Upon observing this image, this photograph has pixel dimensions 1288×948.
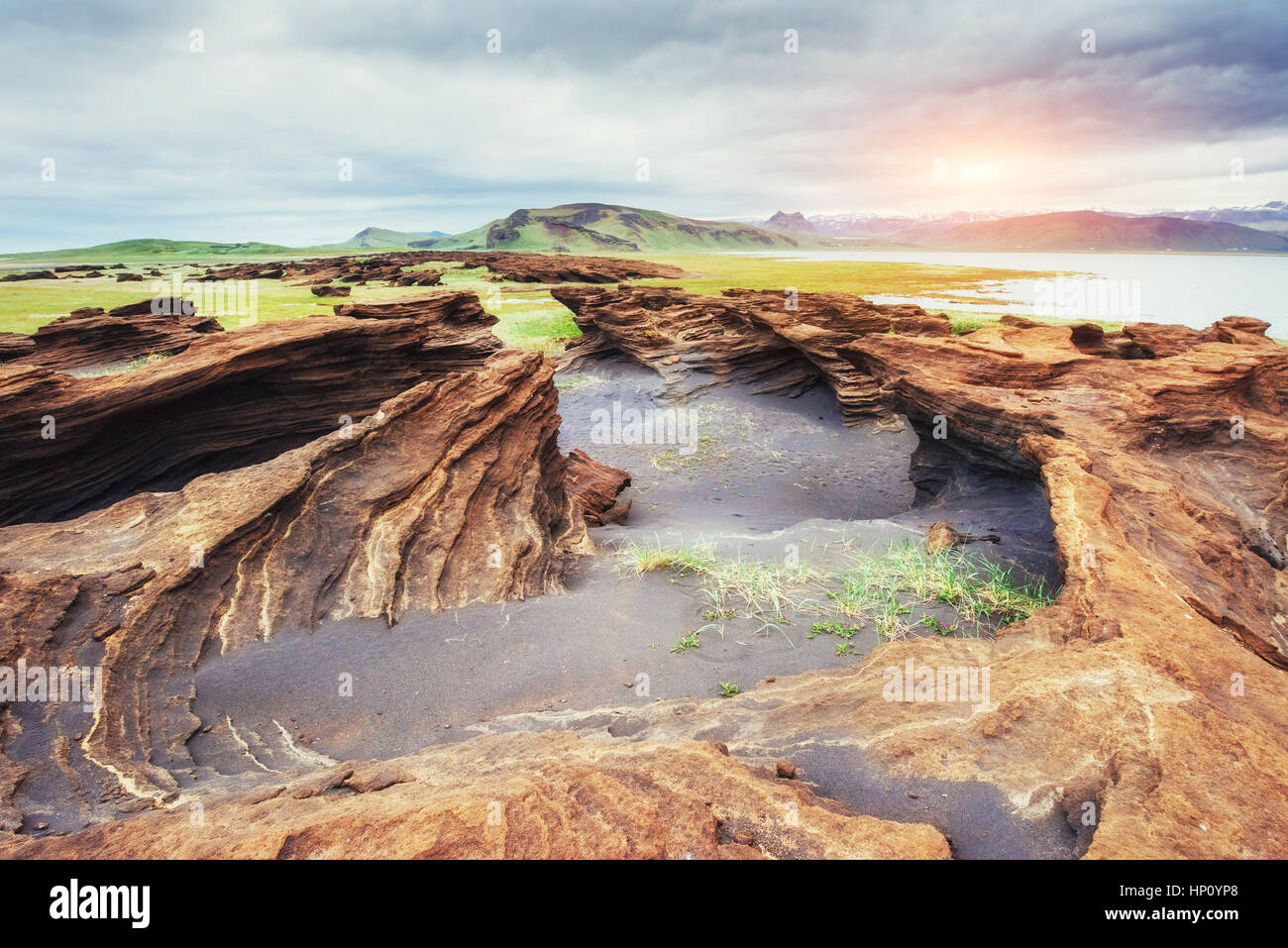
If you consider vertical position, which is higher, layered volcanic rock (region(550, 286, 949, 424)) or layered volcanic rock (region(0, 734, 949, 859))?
layered volcanic rock (region(550, 286, 949, 424))

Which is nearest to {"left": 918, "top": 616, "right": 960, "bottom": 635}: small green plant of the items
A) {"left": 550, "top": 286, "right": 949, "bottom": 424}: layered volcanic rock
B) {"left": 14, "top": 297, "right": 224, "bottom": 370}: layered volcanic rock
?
{"left": 550, "top": 286, "right": 949, "bottom": 424}: layered volcanic rock

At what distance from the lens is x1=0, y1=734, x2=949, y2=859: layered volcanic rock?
2.97m

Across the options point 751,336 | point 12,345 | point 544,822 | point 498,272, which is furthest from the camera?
point 498,272

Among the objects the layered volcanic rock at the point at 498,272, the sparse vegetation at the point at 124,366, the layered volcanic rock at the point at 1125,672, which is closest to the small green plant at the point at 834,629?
the layered volcanic rock at the point at 1125,672

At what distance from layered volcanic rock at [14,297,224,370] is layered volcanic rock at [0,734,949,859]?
15435 mm

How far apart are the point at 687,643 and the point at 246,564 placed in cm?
443

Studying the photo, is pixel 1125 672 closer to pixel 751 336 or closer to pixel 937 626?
pixel 937 626

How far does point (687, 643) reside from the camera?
6.43 metres

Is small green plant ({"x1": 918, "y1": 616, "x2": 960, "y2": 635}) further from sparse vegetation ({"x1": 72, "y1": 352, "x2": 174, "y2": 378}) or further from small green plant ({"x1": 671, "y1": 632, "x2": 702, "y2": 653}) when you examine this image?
sparse vegetation ({"x1": 72, "y1": 352, "x2": 174, "y2": 378})

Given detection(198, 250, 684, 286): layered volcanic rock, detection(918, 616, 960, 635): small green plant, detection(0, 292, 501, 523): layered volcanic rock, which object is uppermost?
detection(198, 250, 684, 286): layered volcanic rock

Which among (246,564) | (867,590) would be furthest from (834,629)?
(246,564)

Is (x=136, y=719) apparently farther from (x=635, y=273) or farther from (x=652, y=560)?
(x=635, y=273)

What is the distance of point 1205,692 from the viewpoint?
4.07m
